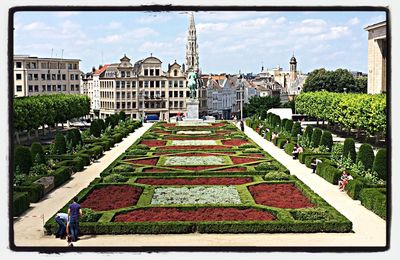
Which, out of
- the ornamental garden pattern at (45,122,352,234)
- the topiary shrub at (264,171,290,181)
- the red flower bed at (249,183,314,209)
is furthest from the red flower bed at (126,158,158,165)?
the red flower bed at (249,183,314,209)

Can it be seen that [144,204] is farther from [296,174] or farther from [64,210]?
[296,174]

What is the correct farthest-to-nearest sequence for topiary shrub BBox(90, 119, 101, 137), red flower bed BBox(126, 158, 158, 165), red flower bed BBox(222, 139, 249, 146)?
topiary shrub BBox(90, 119, 101, 137), red flower bed BBox(222, 139, 249, 146), red flower bed BBox(126, 158, 158, 165)

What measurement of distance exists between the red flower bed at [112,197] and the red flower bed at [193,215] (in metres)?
1.46

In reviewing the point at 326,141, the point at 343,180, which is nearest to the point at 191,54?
the point at 326,141

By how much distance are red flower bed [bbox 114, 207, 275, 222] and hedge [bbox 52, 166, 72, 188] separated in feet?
24.5

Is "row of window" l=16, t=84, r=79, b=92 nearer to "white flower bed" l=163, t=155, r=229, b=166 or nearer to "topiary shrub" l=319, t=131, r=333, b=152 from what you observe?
"white flower bed" l=163, t=155, r=229, b=166

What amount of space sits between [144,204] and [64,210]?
10.5 feet

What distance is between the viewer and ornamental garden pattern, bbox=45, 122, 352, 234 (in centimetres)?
1798

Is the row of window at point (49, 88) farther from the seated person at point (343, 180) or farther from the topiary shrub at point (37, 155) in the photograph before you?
the seated person at point (343, 180)

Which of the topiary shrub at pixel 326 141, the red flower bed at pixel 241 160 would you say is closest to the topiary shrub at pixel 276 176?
the red flower bed at pixel 241 160

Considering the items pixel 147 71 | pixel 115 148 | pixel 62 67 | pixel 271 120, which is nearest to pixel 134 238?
pixel 115 148

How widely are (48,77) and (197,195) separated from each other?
62101mm

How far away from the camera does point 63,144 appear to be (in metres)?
35.9

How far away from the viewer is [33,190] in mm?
22859
